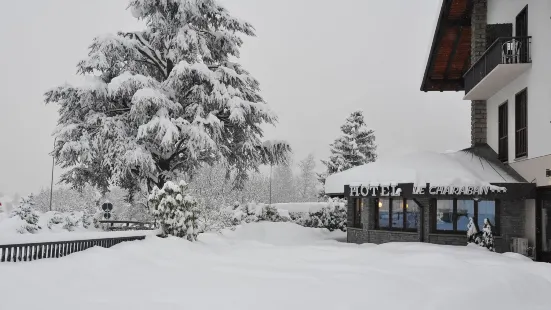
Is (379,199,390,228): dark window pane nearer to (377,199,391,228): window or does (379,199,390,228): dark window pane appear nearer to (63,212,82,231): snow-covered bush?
(377,199,391,228): window

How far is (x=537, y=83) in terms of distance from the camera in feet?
52.9

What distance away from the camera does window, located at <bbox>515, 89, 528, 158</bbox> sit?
57.6 feet

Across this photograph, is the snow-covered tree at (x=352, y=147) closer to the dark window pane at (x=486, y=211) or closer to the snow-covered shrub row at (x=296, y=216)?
the snow-covered shrub row at (x=296, y=216)

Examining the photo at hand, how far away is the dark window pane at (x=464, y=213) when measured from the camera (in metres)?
19.5

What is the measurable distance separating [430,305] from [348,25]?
126 m

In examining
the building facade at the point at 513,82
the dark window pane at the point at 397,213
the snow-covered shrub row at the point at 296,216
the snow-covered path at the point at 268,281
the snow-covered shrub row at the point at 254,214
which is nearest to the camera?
the snow-covered path at the point at 268,281

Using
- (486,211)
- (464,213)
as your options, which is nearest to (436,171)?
(464,213)

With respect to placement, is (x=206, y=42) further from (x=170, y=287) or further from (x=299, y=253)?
(x=170, y=287)

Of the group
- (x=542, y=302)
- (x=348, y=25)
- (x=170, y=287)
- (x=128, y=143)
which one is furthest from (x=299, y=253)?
(x=348, y=25)

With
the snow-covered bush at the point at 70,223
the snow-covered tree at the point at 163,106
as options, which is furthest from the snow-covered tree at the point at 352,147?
the snow-covered bush at the point at 70,223

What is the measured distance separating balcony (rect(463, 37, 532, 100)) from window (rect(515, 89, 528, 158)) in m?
0.79

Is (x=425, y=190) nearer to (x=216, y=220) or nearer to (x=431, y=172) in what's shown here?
(x=431, y=172)

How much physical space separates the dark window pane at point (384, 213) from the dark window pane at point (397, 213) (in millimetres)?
269

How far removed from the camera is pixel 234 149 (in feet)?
84.6
